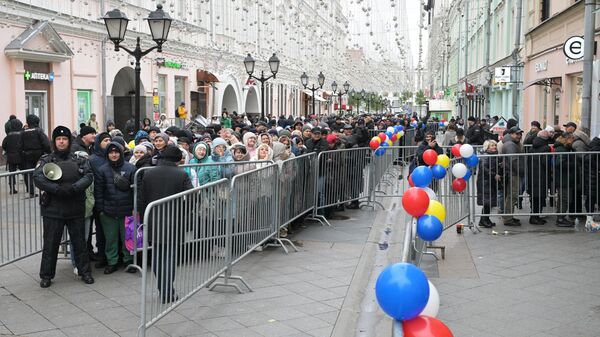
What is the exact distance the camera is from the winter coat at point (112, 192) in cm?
812

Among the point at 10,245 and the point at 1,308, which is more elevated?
the point at 10,245

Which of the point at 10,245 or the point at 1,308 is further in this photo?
the point at 10,245

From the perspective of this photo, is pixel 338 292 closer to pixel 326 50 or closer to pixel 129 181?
pixel 129 181

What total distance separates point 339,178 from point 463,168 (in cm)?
278

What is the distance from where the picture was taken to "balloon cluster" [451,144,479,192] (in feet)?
34.5

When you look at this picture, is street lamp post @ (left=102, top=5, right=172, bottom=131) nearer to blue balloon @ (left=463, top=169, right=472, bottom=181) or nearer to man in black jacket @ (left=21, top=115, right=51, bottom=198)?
man in black jacket @ (left=21, top=115, right=51, bottom=198)

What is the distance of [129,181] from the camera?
8.10m

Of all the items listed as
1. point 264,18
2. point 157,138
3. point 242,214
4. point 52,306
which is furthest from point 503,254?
point 264,18

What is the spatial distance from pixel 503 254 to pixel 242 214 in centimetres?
379

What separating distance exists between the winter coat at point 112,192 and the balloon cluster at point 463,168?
4.92m

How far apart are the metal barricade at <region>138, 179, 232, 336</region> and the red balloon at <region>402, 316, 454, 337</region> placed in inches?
106

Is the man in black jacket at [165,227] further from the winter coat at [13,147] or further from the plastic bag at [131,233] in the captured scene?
the winter coat at [13,147]

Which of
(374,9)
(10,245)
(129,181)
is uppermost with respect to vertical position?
(374,9)

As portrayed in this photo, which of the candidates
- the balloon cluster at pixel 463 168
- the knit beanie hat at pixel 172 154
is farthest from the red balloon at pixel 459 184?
the knit beanie hat at pixel 172 154
